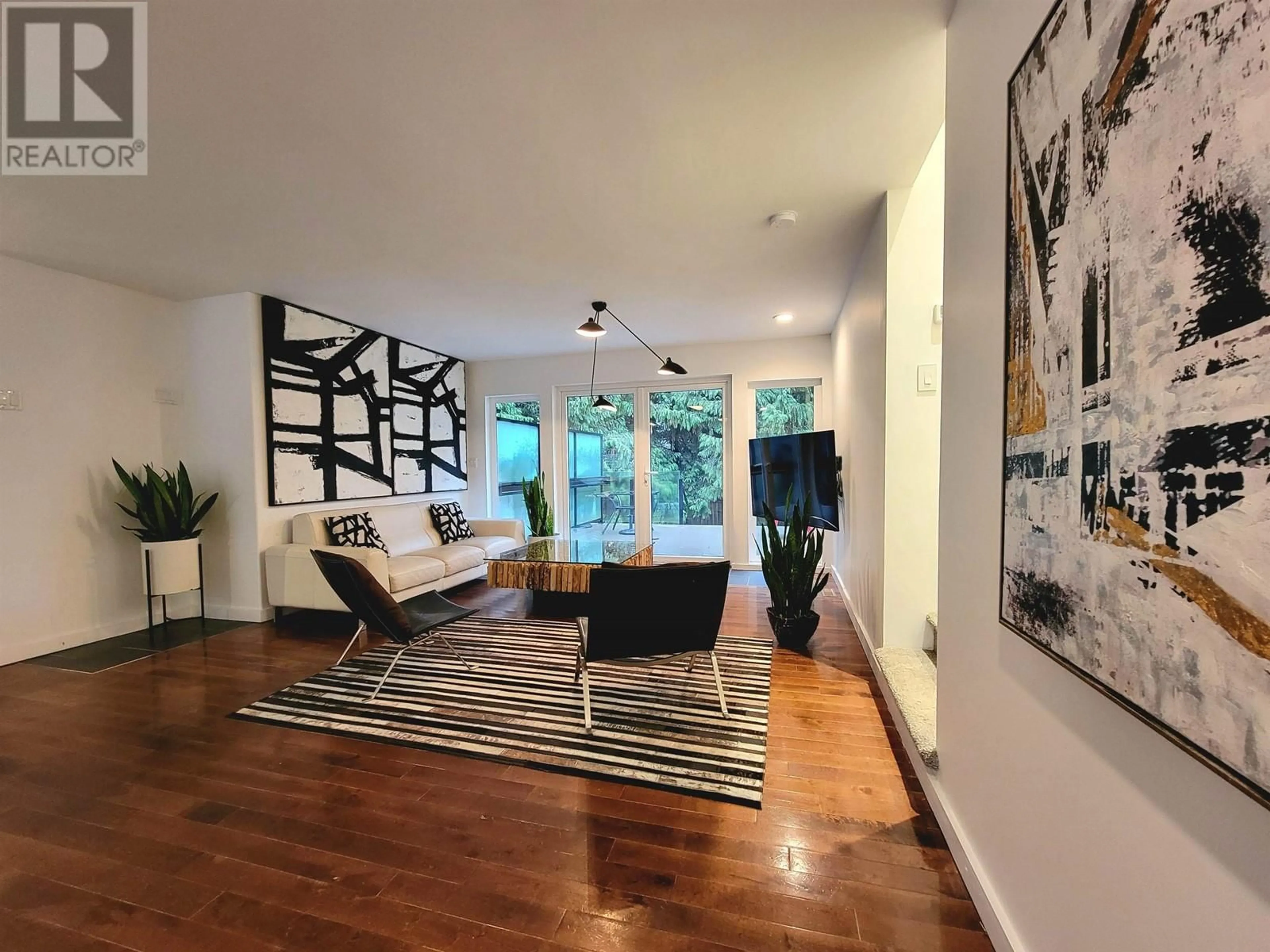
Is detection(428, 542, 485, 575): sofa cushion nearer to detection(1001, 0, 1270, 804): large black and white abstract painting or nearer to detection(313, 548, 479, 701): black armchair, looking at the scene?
detection(313, 548, 479, 701): black armchair

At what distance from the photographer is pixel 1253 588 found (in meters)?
0.58

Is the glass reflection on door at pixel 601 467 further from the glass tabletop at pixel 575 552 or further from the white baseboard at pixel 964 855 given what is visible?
the white baseboard at pixel 964 855

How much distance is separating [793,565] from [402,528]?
365 cm

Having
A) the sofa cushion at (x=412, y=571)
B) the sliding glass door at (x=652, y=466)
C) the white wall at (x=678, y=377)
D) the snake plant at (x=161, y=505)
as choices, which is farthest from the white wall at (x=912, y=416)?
the snake plant at (x=161, y=505)

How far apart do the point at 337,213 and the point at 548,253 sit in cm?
119

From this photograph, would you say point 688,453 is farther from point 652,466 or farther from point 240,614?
point 240,614

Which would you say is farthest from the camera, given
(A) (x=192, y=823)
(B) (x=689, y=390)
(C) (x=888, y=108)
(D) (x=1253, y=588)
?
(B) (x=689, y=390)

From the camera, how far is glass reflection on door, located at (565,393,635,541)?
245 inches

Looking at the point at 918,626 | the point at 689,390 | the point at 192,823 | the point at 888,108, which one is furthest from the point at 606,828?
the point at 689,390

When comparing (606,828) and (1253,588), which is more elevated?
(1253,588)

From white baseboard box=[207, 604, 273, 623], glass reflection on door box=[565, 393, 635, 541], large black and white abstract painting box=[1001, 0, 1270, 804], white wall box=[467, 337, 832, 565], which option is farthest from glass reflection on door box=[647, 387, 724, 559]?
large black and white abstract painting box=[1001, 0, 1270, 804]

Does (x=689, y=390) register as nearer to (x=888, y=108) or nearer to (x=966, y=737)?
(x=888, y=108)

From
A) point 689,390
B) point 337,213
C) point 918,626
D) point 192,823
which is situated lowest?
point 192,823

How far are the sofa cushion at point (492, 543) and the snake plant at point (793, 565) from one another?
8.92 ft
